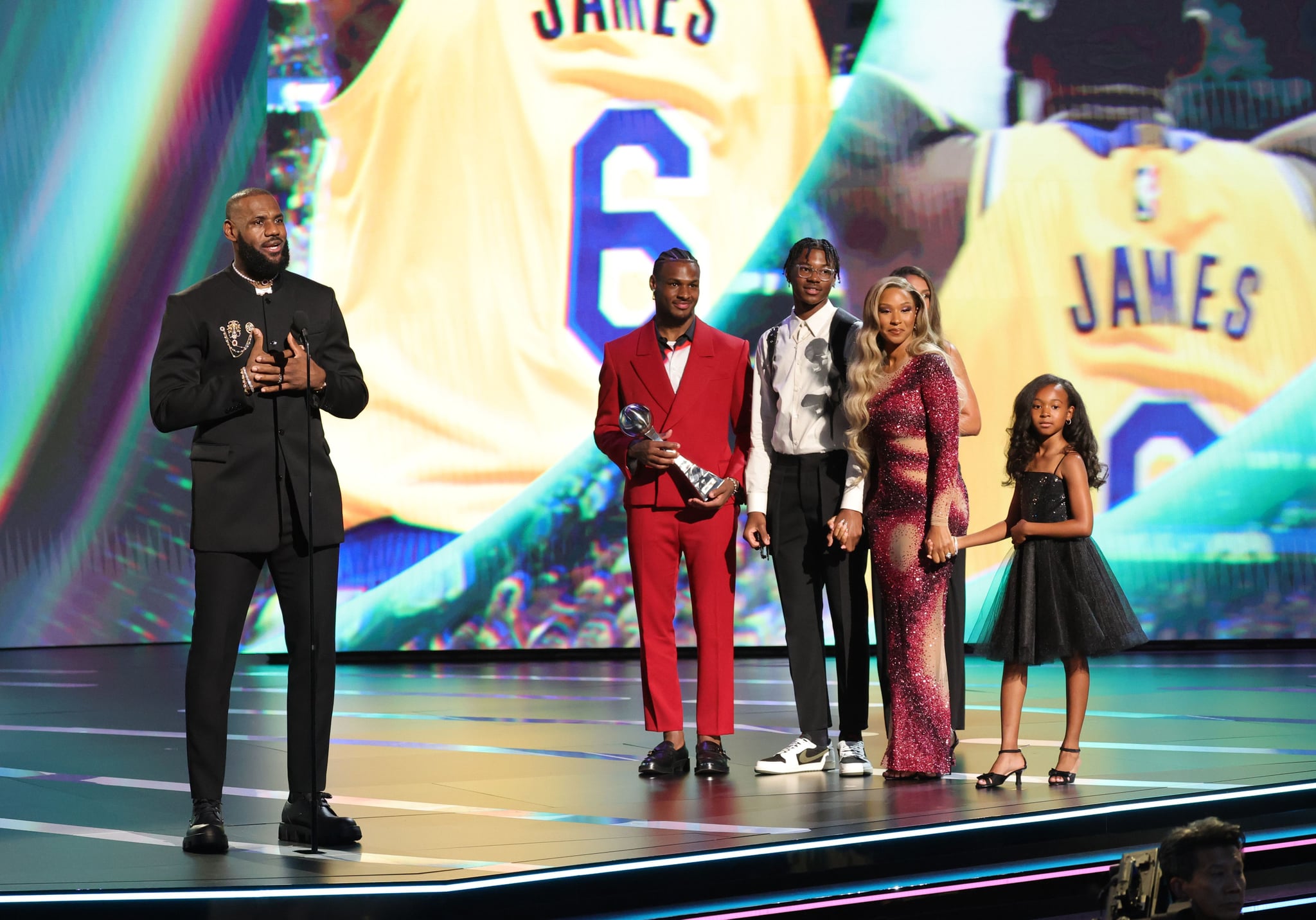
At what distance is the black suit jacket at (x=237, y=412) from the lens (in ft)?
9.68

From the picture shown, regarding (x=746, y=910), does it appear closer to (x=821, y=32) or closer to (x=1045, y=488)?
(x=1045, y=488)

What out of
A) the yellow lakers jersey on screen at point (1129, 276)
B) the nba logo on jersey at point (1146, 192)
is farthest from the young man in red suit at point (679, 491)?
the nba logo on jersey at point (1146, 192)

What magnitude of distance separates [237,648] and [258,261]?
78 centimetres

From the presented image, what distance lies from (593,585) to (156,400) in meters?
4.65

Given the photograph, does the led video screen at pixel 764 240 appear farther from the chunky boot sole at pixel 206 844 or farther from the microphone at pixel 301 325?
the chunky boot sole at pixel 206 844

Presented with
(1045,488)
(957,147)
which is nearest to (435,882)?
(1045,488)

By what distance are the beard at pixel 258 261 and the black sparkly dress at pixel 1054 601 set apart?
1919 millimetres

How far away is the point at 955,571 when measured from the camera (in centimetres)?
413

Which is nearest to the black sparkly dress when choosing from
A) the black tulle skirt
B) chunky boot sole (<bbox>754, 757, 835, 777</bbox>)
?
the black tulle skirt

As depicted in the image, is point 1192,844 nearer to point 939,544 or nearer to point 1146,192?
point 939,544

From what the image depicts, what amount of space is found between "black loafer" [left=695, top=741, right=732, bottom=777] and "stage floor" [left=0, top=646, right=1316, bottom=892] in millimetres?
56

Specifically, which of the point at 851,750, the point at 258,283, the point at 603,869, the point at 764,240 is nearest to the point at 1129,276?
the point at 764,240

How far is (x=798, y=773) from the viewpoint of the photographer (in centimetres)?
394

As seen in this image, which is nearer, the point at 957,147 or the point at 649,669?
the point at 649,669
